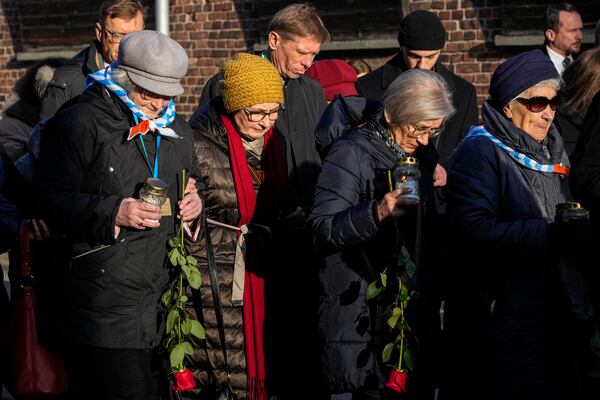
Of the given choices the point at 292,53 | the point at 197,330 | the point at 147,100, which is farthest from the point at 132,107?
the point at 292,53

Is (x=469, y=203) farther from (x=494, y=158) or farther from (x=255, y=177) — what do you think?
(x=255, y=177)

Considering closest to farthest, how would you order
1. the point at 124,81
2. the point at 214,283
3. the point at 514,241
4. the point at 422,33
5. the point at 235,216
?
the point at 514,241, the point at 124,81, the point at 214,283, the point at 235,216, the point at 422,33

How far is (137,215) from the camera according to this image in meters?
4.40

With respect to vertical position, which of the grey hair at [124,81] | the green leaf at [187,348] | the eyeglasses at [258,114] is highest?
Result: the grey hair at [124,81]

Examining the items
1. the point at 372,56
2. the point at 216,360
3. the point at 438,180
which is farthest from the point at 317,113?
the point at 372,56

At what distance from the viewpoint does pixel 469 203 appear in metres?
4.42

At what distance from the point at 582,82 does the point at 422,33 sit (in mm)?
1172

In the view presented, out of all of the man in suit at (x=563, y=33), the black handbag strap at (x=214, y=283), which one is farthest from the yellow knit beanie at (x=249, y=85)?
the man in suit at (x=563, y=33)

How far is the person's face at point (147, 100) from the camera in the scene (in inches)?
182

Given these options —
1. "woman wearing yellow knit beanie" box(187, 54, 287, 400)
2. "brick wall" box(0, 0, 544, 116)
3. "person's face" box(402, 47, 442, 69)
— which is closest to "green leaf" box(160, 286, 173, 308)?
"woman wearing yellow knit beanie" box(187, 54, 287, 400)

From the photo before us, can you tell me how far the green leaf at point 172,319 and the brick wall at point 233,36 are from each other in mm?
6682

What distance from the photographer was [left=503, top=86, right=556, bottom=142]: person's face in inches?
178

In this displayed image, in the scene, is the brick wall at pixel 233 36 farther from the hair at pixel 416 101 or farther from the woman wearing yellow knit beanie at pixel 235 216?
the hair at pixel 416 101

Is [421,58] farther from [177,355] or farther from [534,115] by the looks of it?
[177,355]
